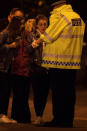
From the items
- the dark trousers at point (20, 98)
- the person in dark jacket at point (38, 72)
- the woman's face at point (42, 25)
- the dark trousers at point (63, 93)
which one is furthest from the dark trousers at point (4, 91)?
the woman's face at point (42, 25)

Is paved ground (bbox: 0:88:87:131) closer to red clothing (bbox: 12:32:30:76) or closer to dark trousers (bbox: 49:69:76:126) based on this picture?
dark trousers (bbox: 49:69:76:126)

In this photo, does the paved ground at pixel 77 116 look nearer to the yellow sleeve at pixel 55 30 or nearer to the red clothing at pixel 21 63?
the red clothing at pixel 21 63

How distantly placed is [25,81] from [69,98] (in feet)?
2.82

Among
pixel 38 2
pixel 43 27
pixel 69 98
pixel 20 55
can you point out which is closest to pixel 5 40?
pixel 20 55

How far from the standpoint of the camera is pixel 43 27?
7695 mm

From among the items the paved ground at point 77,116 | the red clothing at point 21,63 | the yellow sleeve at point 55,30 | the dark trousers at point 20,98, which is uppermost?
the yellow sleeve at point 55,30

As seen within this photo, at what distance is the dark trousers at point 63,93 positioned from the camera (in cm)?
671

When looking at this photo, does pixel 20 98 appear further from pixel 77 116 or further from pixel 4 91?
pixel 77 116

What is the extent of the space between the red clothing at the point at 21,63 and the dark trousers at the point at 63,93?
1.90 feet

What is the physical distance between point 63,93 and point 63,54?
0.58 metres

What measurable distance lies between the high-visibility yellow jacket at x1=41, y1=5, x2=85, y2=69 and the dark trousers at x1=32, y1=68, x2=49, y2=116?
85 centimetres

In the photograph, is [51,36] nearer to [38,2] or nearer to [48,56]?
[48,56]

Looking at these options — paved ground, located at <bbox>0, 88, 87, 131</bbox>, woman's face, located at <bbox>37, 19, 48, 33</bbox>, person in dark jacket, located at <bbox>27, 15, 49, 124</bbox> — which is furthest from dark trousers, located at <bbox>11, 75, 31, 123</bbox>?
woman's face, located at <bbox>37, 19, 48, 33</bbox>

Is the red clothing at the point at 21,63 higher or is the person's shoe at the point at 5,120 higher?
the red clothing at the point at 21,63
